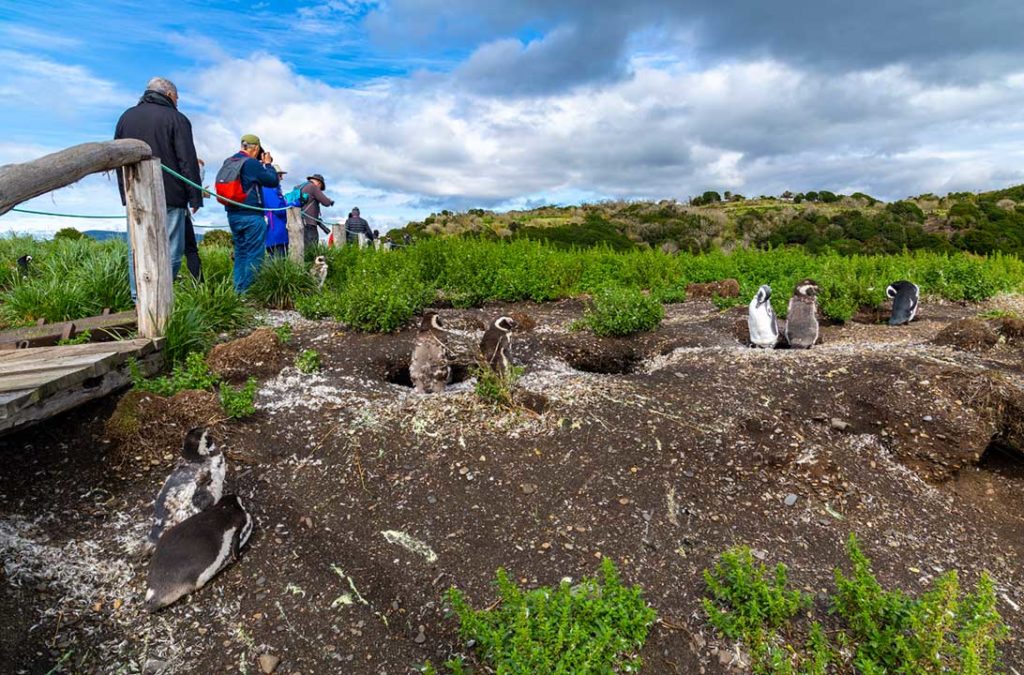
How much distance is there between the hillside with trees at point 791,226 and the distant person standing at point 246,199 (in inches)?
443

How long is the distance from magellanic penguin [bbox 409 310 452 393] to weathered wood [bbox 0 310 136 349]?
2844mm

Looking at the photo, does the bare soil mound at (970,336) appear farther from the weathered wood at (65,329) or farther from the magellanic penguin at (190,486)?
the weathered wood at (65,329)

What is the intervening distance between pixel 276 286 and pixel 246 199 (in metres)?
1.18

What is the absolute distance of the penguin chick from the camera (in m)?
8.23

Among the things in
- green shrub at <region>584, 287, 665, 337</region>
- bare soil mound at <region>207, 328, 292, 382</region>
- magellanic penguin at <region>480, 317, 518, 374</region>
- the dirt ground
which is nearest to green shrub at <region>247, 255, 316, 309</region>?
bare soil mound at <region>207, 328, 292, 382</region>

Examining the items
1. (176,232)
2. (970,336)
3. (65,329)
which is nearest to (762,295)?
(970,336)

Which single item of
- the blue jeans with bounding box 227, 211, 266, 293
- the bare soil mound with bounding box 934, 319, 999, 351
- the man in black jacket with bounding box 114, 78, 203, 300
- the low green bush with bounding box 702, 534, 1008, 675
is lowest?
the low green bush with bounding box 702, 534, 1008, 675

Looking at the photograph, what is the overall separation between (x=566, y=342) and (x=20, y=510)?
450 cm

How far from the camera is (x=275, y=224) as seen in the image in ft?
29.9

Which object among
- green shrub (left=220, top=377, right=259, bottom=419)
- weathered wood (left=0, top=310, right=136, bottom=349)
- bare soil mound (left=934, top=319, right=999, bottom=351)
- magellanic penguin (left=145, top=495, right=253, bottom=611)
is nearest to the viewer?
magellanic penguin (left=145, top=495, right=253, bottom=611)

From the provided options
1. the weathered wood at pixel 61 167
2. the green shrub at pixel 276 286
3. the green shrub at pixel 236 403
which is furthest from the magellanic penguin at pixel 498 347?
the green shrub at pixel 276 286

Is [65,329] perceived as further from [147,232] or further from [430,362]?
[430,362]

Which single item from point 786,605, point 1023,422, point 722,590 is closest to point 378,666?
point 722,590

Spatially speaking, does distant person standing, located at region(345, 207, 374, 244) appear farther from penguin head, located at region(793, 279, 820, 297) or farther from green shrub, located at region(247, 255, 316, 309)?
penguin head, located at region(793, 279, 820, 297)
